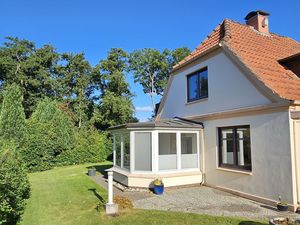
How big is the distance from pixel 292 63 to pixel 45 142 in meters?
18.0

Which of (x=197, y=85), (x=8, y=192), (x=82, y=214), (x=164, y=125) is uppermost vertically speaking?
(x=197, y=85)

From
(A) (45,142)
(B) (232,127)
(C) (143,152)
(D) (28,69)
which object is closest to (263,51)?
(B) (232,127)

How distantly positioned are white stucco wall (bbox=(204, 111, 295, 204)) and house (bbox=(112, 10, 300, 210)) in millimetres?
32

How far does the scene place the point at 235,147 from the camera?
10984mm

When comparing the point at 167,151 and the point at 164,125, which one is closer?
the point at 164,125

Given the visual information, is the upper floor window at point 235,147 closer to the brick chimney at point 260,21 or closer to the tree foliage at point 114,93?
the brick chimney at point 260,21

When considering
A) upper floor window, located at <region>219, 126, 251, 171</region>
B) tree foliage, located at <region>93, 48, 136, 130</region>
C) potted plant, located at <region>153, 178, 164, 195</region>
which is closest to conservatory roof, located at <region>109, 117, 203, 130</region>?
upper floor window, located at <region>219, 126, 251, 171</region>

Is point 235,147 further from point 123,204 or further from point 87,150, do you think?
point 87,150

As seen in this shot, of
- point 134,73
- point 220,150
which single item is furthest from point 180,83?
point 134,73

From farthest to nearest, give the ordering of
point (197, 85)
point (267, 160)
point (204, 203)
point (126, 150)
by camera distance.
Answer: point (197, 85) → point (126, 150) → point (204, 203) → point (267, 160)

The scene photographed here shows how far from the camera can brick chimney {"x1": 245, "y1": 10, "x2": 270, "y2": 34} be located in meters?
14.7

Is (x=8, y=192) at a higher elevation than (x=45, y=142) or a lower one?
lower

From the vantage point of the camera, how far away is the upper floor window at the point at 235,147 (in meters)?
10.5

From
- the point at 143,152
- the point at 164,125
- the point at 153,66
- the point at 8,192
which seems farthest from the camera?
the point at 153,66
